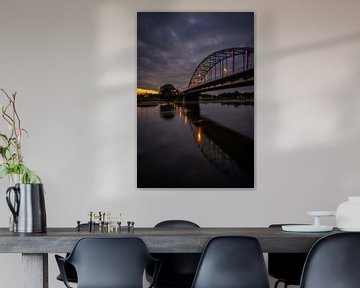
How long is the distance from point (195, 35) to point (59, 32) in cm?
111

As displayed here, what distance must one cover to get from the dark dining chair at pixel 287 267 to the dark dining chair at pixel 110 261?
4.57 feet

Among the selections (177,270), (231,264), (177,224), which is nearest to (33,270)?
(231,264)

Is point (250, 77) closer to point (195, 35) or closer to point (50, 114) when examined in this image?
point (195, 35)

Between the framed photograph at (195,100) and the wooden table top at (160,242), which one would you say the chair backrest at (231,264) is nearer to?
the wooden table top at (160,242)

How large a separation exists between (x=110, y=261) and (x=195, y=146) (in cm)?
234

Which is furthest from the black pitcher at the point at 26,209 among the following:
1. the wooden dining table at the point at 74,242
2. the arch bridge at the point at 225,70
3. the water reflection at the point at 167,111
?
the arch bridge at the point at 225,70

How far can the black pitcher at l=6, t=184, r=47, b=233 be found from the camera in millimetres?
3473

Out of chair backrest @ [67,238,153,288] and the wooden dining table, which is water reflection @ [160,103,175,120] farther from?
chair backrest @ [67,238,153,288]

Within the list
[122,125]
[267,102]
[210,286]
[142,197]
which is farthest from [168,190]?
[210,286]

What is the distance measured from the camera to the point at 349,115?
216 inches

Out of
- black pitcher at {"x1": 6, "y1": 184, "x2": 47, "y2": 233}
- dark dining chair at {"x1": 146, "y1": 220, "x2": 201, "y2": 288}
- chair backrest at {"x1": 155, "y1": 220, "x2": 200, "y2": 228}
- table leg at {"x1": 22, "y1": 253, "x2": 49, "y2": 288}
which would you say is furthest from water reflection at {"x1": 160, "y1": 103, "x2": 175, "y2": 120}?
table leg at {"x1": 22, "y1": 253, "x2": 49, "y2": 288}

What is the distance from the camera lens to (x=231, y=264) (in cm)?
327

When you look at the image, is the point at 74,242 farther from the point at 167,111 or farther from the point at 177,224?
the point at 167,111

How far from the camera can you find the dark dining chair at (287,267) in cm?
433
